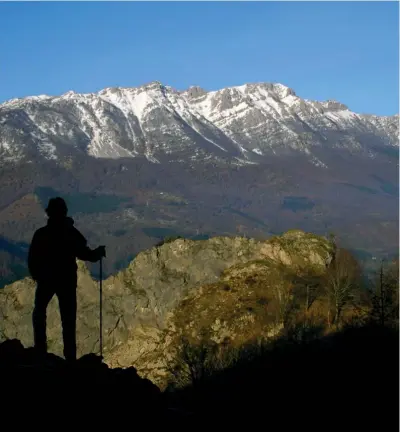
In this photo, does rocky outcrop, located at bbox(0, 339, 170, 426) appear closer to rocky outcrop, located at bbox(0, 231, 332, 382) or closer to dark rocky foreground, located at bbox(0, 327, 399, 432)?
dark rocky foreground, located at bbox(0, 327, 399, 432)

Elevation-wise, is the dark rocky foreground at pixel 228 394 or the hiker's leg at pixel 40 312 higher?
the hiker's leg at pixel 40 312

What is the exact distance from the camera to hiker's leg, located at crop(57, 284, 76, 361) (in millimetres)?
11719

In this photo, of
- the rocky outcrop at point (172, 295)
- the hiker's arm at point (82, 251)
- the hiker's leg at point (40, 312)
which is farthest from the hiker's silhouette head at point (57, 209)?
the rocky outcrop at point (172, 295)

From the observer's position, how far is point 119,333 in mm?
57938

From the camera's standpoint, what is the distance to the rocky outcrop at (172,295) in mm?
46250

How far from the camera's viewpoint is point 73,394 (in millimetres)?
9188

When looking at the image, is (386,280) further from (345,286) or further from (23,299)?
Answer: (23,299)

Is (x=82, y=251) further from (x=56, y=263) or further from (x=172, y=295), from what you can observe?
(x=172, y=295)

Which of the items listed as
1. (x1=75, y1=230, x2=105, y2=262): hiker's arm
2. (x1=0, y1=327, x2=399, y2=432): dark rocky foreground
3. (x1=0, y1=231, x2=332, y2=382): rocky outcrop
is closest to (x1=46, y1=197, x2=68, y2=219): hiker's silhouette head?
(x1=75, y1=230, x2=105, y2=262): hiker's arm

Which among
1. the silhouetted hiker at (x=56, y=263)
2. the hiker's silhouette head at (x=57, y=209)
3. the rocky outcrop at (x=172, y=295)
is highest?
the hiker's silhouette head at (x=57, y=209)

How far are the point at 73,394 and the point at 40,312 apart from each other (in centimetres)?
293

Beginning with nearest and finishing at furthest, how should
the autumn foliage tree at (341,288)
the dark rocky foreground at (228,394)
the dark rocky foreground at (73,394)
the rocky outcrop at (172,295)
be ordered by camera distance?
the dark rocky foreground at (73,394) < the dark rocky foreground at (228,394) < the autumn foliage tree at (341,288) < the rocky outcrop at (172,295)

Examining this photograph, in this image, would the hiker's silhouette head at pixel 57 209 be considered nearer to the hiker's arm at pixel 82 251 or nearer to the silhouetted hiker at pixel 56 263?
the silhouetted hiker at pixel 56 263

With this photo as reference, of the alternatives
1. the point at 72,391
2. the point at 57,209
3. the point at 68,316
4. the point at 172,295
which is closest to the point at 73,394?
the point at 72,391
